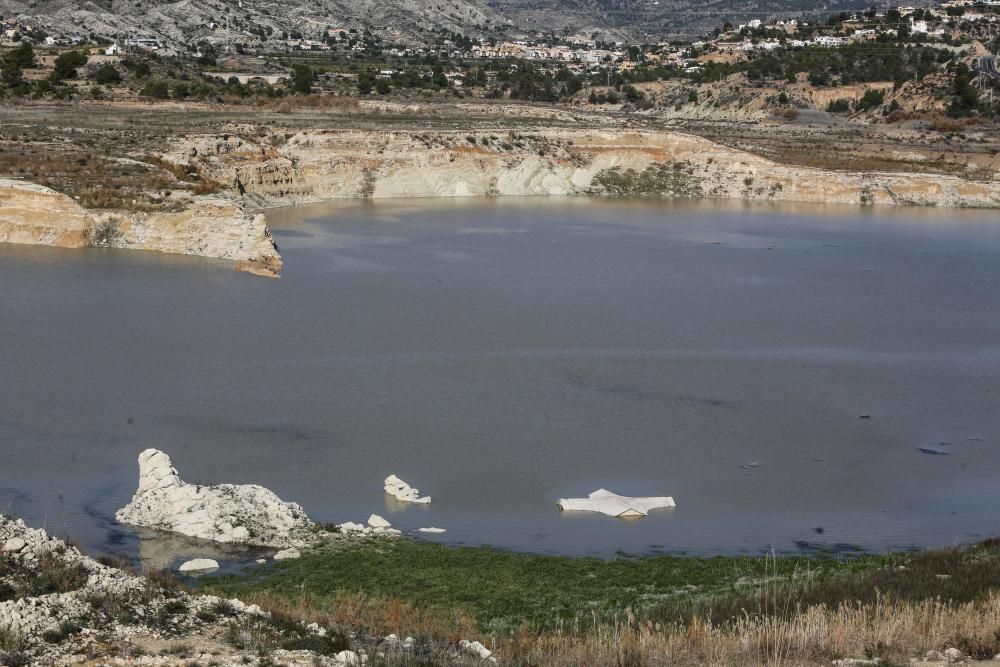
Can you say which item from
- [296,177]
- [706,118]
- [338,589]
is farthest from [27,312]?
[706,118]

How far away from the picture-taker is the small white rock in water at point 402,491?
14.9 m

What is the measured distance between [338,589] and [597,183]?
38852 mm

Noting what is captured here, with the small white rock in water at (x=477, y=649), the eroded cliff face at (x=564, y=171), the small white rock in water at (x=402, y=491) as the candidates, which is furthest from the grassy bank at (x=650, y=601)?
the eroded cliff face at (x=564, y=171)

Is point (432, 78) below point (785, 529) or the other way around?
the other way around

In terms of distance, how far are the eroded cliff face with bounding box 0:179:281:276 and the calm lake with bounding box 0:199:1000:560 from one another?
2.60ft

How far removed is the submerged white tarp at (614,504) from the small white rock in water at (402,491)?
5.51 ft

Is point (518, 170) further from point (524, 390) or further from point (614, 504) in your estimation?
point (614, 504)

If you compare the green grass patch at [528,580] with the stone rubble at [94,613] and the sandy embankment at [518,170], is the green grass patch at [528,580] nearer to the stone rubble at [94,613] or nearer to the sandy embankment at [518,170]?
the stone rubble at [94,613]

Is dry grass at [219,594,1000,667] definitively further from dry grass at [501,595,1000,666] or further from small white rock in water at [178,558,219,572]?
small white rock in water at [178,558,219,572]

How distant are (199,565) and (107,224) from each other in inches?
843

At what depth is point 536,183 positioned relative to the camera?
48688 mm

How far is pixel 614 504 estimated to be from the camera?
48.9 ft

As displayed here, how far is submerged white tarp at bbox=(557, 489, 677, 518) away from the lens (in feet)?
48.5

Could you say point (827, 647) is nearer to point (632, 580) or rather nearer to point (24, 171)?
point (632, 580)
